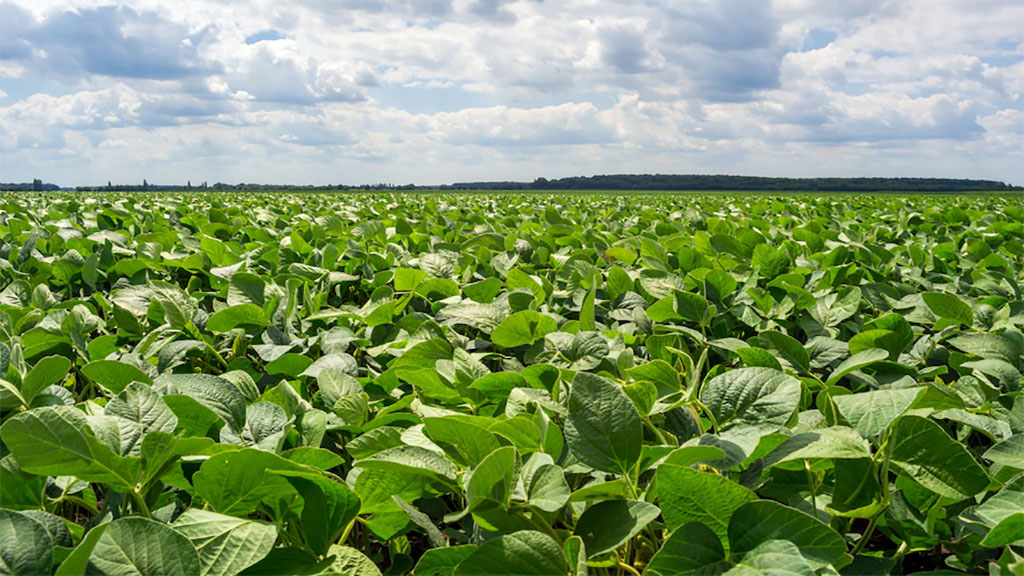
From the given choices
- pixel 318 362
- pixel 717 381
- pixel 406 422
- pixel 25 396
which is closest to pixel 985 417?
pixel 717 381

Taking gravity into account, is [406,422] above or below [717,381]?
below

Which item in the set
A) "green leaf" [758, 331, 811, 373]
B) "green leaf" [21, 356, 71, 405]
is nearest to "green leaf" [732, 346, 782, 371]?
"green leaf" [758, 331, 811, 373]

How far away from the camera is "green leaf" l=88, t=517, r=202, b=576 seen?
683 mm

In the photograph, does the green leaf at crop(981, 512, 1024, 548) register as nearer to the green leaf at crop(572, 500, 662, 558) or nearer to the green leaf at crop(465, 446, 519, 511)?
the green leaf at crop(572, 500, 662, 558)

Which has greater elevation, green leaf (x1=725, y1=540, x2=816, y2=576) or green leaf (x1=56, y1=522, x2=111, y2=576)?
green leaf (x1=56, y1=522, x2=111, y2=576)

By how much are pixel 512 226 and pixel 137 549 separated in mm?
4294

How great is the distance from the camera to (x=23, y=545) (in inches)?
27.0

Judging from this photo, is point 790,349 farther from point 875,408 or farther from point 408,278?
point 408,278

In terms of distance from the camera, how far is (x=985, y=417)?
1133 millimetres

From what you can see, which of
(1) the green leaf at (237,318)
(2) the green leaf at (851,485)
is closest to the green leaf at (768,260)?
(2) the green leaf at (851,485)

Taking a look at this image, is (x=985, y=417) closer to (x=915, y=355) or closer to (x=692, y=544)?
(x=915, y=355)

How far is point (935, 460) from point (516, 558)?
0.60 meters

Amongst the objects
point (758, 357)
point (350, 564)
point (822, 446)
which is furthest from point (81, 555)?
point (758, 357)

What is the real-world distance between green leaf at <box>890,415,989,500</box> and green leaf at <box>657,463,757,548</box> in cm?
28
